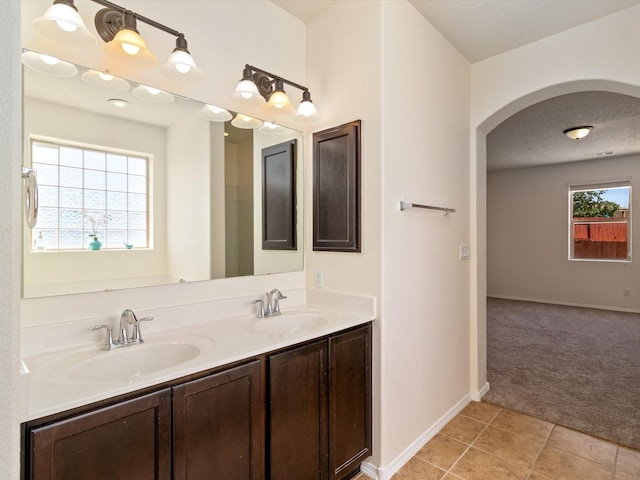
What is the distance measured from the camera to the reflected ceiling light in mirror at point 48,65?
1.29 meters

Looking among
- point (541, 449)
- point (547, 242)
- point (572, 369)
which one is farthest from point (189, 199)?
point (547, 242)

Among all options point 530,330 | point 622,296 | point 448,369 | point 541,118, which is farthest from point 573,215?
point 448,369

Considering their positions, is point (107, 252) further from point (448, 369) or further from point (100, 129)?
point (448, 369)

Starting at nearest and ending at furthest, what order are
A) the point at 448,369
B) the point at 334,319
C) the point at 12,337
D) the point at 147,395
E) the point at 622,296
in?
the point at 12,337, the point at 147,395, the point at 334,319, the point at 448,369, the point at 622,296

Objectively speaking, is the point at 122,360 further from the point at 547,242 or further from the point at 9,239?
the point at 547,242

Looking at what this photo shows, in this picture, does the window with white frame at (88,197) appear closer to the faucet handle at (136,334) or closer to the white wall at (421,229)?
the faucet handle at (136,334)

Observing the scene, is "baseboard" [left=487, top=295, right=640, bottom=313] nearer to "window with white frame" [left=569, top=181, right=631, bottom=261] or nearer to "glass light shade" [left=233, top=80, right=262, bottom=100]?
"window with white frame" [left=569, top=181, right=631, bottom=261]

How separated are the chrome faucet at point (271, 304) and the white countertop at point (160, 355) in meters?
0.06

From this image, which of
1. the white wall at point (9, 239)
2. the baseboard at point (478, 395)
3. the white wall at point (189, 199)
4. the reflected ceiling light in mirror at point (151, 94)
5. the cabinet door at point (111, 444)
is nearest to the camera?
the white wall at point (9, 239)

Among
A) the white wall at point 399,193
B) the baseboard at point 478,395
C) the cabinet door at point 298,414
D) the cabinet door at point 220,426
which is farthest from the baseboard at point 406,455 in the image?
the cabinet door at point 220,426

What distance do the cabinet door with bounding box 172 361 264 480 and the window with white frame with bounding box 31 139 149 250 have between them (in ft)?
2.56

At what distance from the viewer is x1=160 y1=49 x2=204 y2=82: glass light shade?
149cm

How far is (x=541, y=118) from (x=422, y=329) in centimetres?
322

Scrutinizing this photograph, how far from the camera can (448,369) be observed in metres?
2.48
